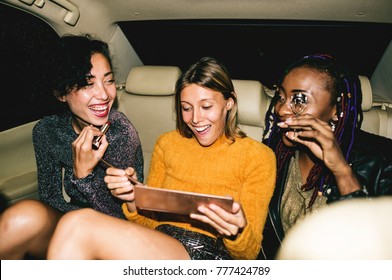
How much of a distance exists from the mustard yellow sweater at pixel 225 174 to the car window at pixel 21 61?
94cm

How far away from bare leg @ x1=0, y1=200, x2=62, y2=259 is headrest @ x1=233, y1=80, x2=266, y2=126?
129cm

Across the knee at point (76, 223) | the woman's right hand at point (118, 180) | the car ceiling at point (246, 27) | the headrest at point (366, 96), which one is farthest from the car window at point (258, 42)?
the knee at point (76, 223)

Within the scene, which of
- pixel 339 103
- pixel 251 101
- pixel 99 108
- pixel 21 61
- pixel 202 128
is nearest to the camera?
pixel 339 103

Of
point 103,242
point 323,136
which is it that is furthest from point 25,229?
point 323,136

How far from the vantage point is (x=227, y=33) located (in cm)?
241

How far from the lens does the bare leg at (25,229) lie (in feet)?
4.88

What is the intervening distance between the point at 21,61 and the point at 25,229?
4.07 ft

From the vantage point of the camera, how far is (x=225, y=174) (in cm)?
162

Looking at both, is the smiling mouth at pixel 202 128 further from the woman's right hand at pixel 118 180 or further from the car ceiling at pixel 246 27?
the car ceiling at pixel 246 27

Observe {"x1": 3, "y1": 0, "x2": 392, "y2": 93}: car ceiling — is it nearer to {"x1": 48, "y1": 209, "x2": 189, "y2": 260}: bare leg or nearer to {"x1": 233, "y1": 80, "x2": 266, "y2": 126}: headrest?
{"x1": 233, "y1": 80, "x2": 266, "y2": 126}: headrest

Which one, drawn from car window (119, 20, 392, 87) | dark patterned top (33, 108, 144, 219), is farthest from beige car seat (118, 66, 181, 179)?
dark patterned top (33, 108, 144, 219)

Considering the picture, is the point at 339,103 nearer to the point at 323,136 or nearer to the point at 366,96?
the point at 323,136

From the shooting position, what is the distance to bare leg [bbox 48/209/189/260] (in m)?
1.30

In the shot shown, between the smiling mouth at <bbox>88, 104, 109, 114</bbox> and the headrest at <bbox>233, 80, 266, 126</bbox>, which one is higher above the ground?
the headrest at <bbox>233, 80, 266, 126</bbox>
